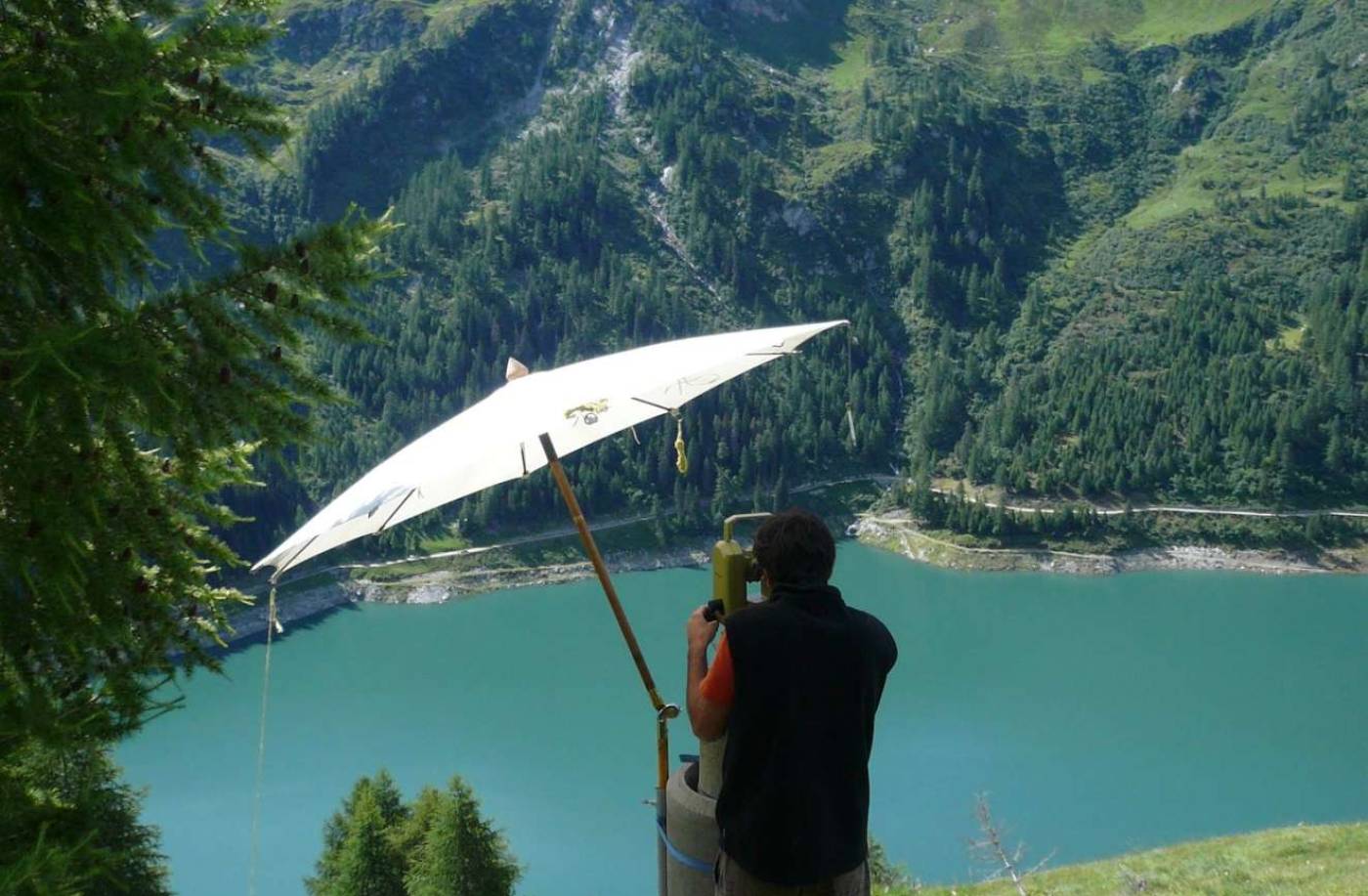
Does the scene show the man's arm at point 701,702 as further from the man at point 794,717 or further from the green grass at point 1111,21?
the green grass at point 1111,21

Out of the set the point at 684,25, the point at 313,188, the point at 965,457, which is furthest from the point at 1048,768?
the point at 684,25

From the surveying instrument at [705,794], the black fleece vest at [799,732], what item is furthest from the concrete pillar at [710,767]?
the black fleece vest at [799,732]

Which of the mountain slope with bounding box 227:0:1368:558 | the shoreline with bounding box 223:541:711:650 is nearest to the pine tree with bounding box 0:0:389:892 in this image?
the shoreline with bounding box 223:541:711:650

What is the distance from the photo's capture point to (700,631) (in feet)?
10.9

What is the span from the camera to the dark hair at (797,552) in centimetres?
314

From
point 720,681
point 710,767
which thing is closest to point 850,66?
point 710,767

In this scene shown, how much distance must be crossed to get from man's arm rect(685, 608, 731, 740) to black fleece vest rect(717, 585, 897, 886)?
0.04 meters

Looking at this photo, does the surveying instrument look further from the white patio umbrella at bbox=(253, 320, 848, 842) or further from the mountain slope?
the mountain slope

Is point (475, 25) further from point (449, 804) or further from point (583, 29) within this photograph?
point (449, 804)

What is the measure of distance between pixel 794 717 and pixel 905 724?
37.7 m

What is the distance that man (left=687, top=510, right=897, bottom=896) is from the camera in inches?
120

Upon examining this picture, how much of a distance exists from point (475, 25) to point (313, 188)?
96.2 feet

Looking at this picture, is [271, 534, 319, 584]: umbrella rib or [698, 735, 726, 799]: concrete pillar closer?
[698, 735, 726, 799]: concrete pillar

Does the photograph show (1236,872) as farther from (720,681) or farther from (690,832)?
(720,681)
